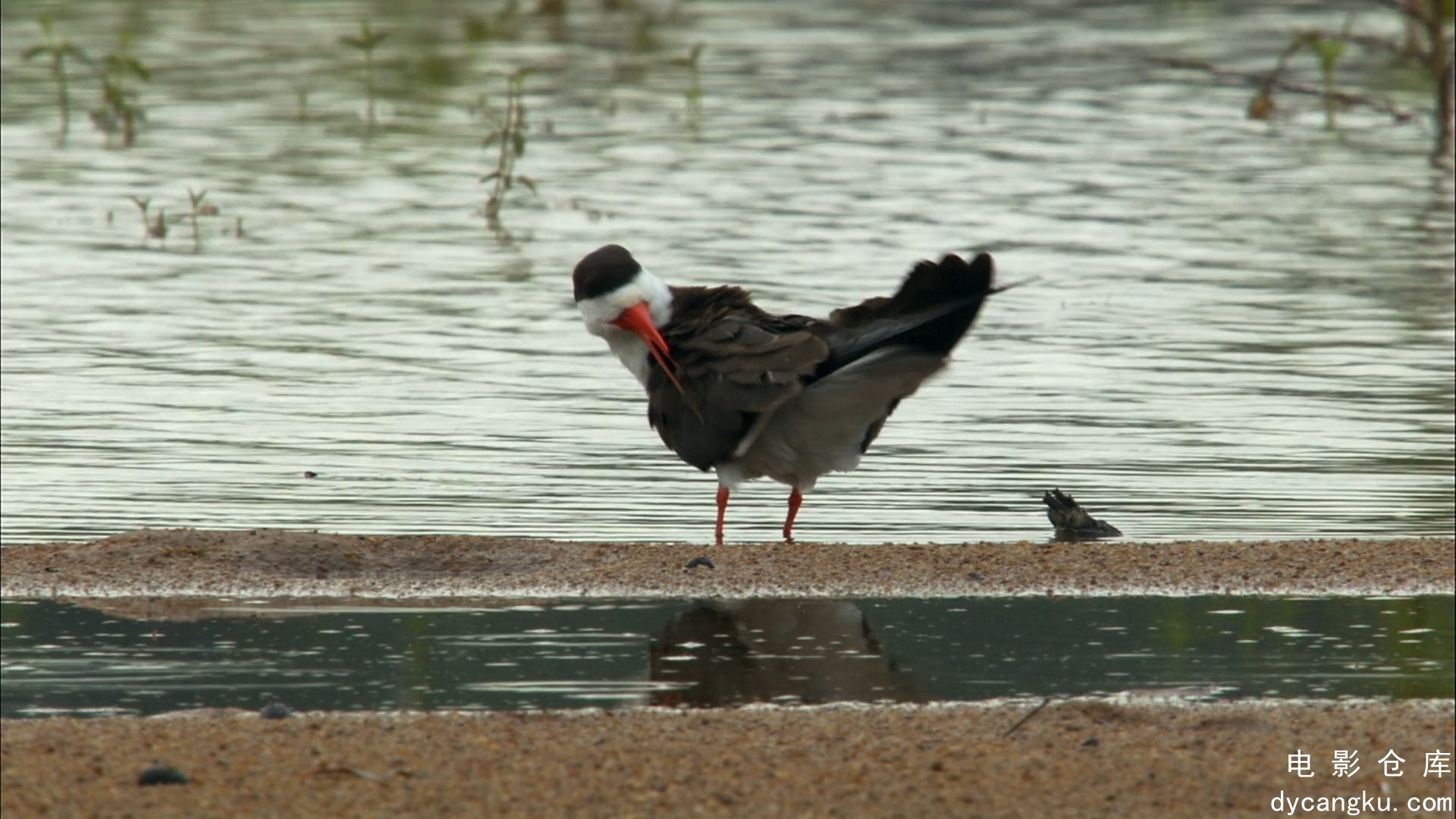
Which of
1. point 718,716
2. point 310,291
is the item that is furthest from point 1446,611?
point 310,291

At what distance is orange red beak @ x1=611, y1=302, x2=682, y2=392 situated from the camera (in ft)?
21.8

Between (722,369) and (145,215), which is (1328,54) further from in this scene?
(722,369)

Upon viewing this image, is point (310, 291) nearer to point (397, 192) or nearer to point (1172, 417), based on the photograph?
point (397, 192)

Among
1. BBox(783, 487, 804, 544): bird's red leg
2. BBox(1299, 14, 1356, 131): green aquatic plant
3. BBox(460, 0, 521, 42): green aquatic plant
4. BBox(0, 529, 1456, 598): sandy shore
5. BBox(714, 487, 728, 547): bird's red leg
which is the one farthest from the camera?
BBox(460, 0, 521, 42): green aquatic plant

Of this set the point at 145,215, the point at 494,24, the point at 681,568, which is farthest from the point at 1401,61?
the point at 681,568

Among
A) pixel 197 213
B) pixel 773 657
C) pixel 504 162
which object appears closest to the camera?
pixel 773 657

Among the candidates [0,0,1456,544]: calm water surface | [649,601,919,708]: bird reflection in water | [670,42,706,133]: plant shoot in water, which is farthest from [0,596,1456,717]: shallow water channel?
[670,42,706,133]: plant shoot in water

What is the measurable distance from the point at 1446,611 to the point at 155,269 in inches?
325

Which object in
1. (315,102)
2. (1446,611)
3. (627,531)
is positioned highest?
(1446,611)

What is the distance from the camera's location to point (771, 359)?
6.39 meters

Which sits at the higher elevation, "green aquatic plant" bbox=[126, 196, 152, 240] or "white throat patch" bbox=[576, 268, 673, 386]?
"white throat patch" bbox=[576, 268, 673, 386]

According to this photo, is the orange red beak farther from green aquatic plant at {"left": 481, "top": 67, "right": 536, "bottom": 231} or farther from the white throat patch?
green aquatic plant at {"left": 481, "top": 67, "right": 536, "bottom": 231}

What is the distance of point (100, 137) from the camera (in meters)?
17.2

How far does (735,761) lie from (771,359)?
7.09 feet
